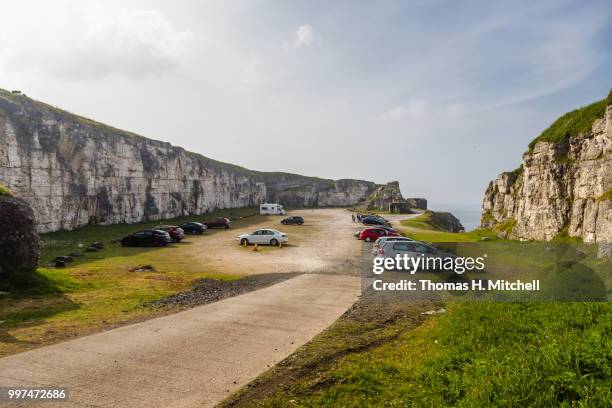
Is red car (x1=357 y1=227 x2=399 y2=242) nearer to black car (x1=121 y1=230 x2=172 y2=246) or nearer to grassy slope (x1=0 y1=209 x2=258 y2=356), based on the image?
grassy slope (x1=0 y1=209 x2=258 y2=356)

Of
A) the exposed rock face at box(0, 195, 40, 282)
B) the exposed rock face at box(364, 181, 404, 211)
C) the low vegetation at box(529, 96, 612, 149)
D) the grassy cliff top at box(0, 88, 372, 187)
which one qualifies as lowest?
the exposed rock face at box(0, 195, 40, 282)

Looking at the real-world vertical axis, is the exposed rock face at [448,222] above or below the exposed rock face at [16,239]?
below

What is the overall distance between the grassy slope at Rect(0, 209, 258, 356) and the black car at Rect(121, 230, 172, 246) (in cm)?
568

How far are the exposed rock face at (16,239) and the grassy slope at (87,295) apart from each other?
948mm

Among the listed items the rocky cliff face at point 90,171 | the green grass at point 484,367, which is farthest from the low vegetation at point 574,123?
the rocky cliff face at point 90,171

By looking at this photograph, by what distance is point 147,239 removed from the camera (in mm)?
36219

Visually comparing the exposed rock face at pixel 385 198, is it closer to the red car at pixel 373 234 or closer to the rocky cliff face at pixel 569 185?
the rocky cliff face at pixel 569 185

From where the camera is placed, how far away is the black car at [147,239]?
36.0 meters

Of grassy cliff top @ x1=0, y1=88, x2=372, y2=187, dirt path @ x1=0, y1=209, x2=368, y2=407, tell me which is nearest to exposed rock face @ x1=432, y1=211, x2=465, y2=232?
grassy cliff top @ x1=0, y1=88, x2=372, y2=187

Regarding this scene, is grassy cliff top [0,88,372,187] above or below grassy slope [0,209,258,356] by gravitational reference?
above

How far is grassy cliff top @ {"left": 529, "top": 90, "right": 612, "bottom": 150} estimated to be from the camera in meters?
27.8

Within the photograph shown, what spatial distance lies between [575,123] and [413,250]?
68.9 ft

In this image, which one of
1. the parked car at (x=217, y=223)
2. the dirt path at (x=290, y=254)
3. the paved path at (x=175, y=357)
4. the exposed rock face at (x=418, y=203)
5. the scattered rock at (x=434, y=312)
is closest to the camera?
the paved path at (x=175, y=357)

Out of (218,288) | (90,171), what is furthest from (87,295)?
(90,171)
